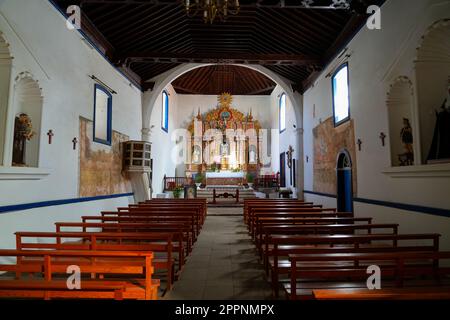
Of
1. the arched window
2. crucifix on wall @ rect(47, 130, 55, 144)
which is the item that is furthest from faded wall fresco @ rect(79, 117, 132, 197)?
the arched window

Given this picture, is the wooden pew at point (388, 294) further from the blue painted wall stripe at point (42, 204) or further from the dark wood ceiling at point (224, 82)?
the dark wood ceiling at point (224, 82)

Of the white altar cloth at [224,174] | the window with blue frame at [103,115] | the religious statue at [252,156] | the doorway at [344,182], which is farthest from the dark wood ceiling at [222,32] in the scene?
the religious statue at [252,156]

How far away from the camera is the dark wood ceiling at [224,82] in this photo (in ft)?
54.2

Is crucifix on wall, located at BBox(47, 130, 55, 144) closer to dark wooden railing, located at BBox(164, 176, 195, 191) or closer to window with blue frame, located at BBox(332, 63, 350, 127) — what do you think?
window with blue frame, located at BBox(332, 63, 350, 127)

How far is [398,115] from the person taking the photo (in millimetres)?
5848

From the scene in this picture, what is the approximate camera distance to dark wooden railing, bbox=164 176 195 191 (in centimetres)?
1584

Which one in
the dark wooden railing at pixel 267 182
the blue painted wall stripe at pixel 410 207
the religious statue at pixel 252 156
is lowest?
the blue painted wall stripe at pixel 410 207

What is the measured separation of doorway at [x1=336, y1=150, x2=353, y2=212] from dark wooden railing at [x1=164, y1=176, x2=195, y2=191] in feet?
29.1

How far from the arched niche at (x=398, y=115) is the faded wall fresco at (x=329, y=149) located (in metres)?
1.55

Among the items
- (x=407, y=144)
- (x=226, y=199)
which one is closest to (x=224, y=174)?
(x=226, y=199)

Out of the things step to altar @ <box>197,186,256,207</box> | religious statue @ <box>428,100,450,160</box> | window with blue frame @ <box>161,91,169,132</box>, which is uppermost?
window with blue frame @ <box>161,91,169,132</box>

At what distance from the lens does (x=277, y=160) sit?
697 inches
